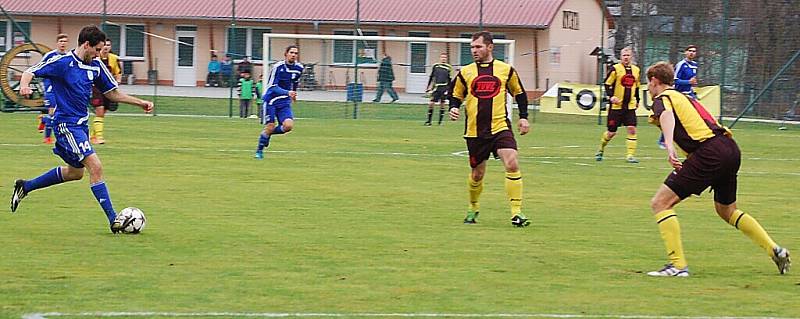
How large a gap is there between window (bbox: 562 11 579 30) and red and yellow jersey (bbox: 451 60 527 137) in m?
35.2

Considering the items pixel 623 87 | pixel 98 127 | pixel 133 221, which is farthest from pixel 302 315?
pixel 98 127

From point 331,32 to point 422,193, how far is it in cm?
2946

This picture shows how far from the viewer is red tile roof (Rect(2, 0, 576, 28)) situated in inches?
1770

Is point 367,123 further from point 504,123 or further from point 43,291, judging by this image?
point 43,291

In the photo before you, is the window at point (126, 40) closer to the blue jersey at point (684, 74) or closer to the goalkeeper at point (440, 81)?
the goalkeeper at point (440, 81)

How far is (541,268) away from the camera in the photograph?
9.41 meters

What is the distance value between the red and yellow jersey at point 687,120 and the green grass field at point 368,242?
102 centimetres

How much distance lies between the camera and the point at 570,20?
48.4 meters

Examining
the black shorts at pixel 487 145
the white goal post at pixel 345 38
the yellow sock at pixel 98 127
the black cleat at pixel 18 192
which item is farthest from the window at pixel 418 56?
the black cleat at pixel 18 192

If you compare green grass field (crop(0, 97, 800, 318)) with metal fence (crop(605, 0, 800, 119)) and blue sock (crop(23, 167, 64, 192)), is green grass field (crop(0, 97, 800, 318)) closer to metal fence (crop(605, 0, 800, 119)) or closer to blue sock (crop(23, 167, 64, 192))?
blue sock (crop(23, 167, 64, 192))

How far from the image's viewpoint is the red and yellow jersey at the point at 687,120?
29.8 feet

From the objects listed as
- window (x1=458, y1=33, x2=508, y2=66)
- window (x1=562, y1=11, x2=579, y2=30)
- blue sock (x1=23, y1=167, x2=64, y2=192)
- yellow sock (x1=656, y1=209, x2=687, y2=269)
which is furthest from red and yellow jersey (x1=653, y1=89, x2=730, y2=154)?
window (x1=562, y1=11, x2=579, y2=30)

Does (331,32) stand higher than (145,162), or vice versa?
(331,32)

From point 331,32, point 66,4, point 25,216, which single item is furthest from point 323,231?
point 66,4
